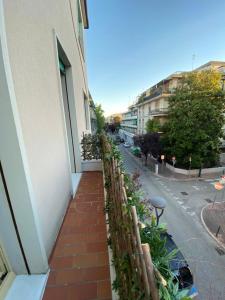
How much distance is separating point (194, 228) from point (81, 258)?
790cm

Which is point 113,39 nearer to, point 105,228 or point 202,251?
point 105,228

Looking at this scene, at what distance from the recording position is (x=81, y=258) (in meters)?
1.97

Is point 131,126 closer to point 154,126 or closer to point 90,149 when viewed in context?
point 154,126

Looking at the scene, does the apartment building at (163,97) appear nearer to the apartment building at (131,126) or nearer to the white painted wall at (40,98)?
the apartment building at (131,126)

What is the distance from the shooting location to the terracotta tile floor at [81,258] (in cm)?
160

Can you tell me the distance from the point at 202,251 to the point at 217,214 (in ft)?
11.0

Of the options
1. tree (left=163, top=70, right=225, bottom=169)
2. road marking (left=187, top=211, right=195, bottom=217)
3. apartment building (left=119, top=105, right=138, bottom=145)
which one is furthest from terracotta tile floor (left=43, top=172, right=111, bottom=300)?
apartment building (left=119, top=105, right=138, bottom=145)

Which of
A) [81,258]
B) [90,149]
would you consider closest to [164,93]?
[90,149]

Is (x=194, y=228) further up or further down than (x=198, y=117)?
further down

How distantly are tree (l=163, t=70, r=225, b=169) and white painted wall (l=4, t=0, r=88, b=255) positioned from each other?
13667 millimetres

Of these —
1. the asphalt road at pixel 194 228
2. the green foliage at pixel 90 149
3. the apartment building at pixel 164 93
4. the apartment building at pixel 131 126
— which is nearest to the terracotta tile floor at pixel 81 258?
the asphalt road at pixel 194 228

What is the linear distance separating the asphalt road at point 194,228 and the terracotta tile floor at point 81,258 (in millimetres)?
1096

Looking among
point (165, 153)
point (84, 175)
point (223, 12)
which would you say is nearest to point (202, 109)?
point (165, 153)

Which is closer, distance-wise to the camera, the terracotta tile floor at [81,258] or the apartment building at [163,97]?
the terracotta tile floor at [81,258]
